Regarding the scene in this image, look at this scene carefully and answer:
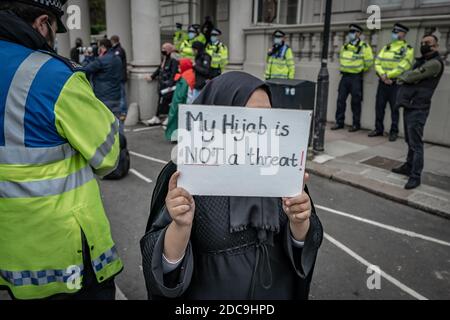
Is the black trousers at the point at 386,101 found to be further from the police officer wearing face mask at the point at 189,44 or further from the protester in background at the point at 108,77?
the police officer wearing face mask at the point at 189,44

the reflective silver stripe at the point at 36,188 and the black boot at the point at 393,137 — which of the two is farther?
the black boot at the point at 393,137

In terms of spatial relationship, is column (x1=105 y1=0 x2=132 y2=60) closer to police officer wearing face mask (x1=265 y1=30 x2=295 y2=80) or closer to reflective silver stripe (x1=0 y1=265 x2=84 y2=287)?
police officer wearing face mask (x1=265 y1=30 x2=295 y2=80)

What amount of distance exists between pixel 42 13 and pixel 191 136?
1.03 meters

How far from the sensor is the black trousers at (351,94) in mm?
8781

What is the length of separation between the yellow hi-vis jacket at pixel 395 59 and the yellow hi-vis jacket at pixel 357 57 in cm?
48

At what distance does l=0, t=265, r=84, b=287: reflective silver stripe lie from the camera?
1.70 meters

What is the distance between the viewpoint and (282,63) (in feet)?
31.3

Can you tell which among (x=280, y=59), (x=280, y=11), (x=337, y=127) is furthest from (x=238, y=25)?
(x=337, y=127)

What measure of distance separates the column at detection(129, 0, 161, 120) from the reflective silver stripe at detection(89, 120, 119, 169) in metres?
9.15

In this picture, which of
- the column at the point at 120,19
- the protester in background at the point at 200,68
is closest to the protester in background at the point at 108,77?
the protester in background at the point at 200,68

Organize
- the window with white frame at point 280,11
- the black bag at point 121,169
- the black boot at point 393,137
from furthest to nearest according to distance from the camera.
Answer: the window with white frame at point 280,11, the black boot at point 393,137, the black bag at point 121,169

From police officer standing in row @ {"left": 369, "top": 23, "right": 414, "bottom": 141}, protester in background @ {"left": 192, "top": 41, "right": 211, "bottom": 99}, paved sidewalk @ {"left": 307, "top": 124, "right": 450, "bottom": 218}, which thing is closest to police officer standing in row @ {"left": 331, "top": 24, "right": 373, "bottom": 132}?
police officer standing in row @ {"left": 369, "top": 23, "right": 414, "bottom": 141}

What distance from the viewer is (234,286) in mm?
1595

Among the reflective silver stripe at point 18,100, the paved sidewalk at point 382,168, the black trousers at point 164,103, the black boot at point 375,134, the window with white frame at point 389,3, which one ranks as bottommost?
the paved sidewalk at point 382,168
